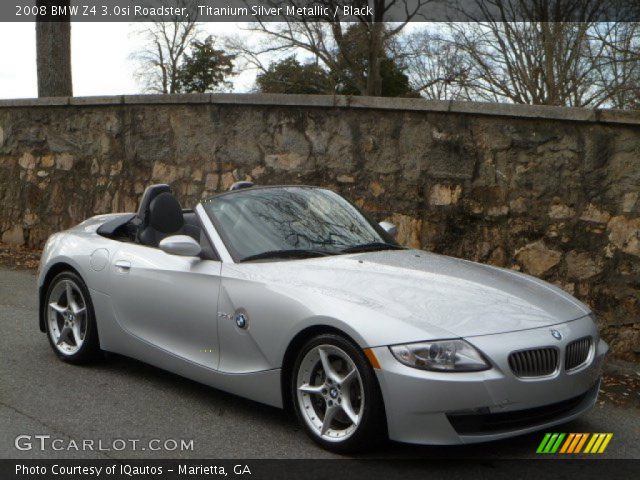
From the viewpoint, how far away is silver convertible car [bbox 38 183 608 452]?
4.08m

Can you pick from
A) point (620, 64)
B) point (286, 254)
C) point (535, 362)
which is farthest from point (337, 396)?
point (620, 64)

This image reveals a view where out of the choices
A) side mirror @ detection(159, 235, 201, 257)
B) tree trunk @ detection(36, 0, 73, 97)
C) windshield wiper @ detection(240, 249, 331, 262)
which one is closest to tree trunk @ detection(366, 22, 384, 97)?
tree trunk @ detection(36, 0, 73, 97)

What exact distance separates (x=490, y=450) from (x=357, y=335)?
3.23 ft

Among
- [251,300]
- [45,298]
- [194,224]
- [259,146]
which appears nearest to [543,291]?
[251,300]

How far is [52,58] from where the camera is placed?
14.7 m

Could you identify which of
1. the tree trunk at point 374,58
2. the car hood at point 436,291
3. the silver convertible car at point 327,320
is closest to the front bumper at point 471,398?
the silver convertible car at point 327,320

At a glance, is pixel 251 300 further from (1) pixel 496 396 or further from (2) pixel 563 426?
(2) pixel 563 426

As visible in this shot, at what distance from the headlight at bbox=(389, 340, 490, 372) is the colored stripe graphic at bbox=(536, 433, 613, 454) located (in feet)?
2.58

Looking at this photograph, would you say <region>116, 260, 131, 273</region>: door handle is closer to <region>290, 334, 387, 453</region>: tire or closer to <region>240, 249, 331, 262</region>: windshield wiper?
A: <region>240, 249, 331, 262</region>: windshield wiper

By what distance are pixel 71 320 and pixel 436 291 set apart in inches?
115

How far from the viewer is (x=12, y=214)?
13109 mm

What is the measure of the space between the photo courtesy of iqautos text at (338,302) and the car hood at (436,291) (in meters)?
0.02

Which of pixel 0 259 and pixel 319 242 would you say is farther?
pixel 0 259

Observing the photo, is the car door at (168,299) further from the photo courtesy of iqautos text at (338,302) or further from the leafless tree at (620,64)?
the leafless tree at (620,64)
